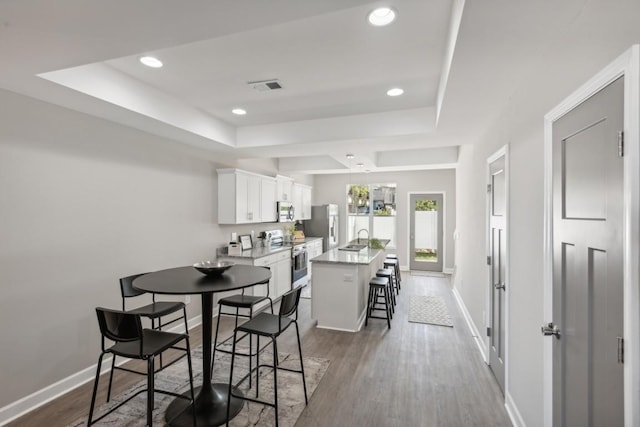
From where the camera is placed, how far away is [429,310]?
15.6 ft

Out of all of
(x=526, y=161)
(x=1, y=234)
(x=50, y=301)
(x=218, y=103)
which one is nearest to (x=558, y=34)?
(x=526, y=161)

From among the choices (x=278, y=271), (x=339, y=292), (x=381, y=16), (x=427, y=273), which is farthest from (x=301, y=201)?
(x=381, y=16)

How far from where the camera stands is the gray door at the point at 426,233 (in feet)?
25.1

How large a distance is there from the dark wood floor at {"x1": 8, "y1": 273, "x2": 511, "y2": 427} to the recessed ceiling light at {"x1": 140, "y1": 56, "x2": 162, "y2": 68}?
2.83m

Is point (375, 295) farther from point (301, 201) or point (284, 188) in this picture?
point (301, 201)

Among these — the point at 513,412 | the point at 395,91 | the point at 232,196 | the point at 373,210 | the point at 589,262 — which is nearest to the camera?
the point at 589,262

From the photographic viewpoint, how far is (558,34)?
5.00ft

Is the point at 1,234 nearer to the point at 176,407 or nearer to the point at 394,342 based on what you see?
the point at 176,407

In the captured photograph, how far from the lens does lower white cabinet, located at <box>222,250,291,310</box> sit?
4492 mm

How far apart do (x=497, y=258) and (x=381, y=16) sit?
7.60ft

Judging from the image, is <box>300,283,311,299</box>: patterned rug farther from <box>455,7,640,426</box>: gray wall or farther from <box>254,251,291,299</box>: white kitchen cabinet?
<box>455,7,640,426</box>: gray wall

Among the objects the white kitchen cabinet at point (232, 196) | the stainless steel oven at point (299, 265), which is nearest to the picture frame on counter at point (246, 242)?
the white kitchen cabinet at point (232, 196)

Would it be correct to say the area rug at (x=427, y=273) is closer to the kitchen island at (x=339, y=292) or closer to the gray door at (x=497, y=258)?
the kitchen island at (x=339, y=292)

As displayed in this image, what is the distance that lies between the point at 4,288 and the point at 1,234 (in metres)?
0.42
